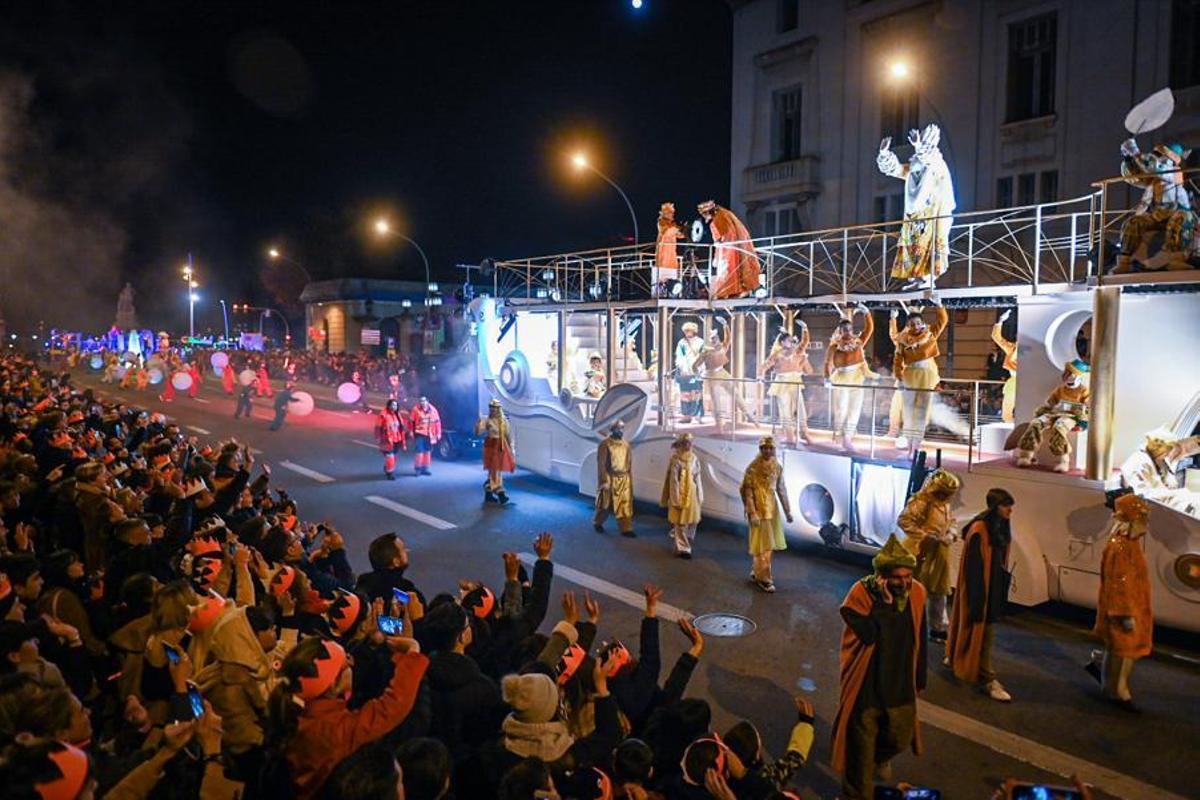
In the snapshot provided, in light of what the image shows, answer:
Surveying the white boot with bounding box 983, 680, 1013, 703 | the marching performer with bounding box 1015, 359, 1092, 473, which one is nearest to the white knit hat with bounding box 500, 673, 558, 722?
the white boot with bounding box 983, 680, 1013, 703

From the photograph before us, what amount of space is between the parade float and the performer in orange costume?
36 millimetres

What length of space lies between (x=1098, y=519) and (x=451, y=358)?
1367 cm

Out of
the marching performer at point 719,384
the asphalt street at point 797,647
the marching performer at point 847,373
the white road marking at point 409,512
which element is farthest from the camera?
the marching performer at point 719,384

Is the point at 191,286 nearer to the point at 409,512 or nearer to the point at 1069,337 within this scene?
the point at 409,512

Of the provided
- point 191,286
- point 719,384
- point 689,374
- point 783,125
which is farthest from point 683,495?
point 191,286

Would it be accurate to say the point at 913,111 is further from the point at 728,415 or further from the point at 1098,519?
the point at 1098,519

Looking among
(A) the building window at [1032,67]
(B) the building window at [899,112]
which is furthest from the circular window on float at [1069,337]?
(B) the building window at [899,112]

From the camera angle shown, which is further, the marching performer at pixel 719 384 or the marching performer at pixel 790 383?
the marching performer at pixel 719 384

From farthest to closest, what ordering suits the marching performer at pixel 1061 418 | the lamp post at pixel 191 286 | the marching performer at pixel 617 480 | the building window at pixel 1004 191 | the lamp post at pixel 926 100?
the lamp post at pixel 191 286, the lamp post at pixel 926 100, the building window at pixel 1004 191, the marching performer at pixel 617 480, the marching performer at pixel 1061 418

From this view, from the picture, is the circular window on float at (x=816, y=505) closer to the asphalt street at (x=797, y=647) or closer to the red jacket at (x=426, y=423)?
the asphalt street at (x=797, y=647)

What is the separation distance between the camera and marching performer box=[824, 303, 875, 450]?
1070 cm

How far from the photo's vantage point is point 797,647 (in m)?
7.18

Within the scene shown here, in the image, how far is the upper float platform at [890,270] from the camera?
8.13 meters

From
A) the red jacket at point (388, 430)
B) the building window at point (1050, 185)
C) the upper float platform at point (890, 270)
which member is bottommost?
the red jacket at point (388, 430)
